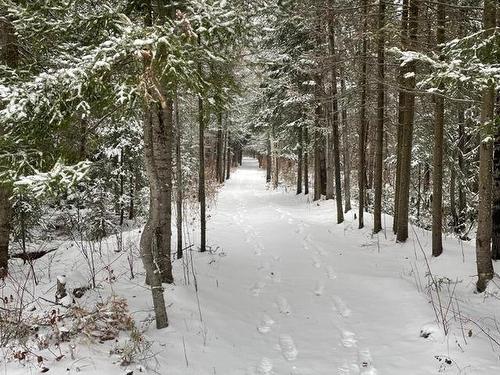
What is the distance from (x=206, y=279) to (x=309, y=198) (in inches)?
534

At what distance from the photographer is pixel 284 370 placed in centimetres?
500

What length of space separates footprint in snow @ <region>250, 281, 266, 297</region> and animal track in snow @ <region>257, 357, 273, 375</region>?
2.42m

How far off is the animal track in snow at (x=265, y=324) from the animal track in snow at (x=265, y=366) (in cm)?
89

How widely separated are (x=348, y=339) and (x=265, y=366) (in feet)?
4.47

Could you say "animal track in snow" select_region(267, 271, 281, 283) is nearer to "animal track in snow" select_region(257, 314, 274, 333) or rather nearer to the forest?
the forest

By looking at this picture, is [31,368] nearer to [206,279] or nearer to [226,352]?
[226,352]

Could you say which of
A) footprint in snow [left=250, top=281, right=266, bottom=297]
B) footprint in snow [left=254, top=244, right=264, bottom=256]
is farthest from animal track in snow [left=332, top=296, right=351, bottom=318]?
footprint in snow [left=254, top=244, right=264, bottom=256]

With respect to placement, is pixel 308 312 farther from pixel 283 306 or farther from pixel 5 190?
pixel 5 190

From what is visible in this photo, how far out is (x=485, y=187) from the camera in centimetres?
684

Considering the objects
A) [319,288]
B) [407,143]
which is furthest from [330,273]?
[407,143]

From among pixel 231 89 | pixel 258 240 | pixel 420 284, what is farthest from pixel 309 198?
pixel 231 89

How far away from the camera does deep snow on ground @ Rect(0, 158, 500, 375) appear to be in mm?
4949

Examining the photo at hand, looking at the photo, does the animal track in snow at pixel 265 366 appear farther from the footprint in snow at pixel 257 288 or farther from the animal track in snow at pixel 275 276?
the animal track in snow at pixel 275 276

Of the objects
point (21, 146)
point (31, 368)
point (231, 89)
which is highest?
point (231, 89)
